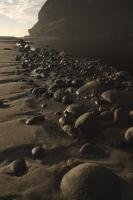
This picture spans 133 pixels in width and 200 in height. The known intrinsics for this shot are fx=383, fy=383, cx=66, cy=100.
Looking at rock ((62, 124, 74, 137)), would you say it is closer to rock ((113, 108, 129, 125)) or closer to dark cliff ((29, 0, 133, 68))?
rock ((113, 108, 129, 125))

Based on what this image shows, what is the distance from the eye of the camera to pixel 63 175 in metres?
5.71

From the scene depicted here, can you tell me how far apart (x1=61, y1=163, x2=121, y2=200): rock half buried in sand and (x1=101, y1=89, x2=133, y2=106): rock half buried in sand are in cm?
489

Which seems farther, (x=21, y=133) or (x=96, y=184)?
(x=21, y=133)

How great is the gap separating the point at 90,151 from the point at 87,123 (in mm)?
922

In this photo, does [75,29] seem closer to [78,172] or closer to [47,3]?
[47,3]

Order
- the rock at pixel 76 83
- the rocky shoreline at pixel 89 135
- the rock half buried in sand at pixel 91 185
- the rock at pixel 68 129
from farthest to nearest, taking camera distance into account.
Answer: the rock at pixel 76 83
the rock at pixel 68 129
the rocky shoreline at pixel 89 135
the rock half buried in sand at pixel 91 185

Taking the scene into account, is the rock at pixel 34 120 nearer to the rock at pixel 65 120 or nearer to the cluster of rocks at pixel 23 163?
the rock at pixel 65 120

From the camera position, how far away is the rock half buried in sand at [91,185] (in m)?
5.00

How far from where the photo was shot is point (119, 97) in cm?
1038

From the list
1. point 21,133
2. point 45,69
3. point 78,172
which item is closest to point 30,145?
point 21,133

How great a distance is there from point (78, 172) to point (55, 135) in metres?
2.22

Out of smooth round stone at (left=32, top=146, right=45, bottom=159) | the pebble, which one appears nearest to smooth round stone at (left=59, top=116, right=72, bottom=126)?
smooth round stone at (left=32, top=146, right=45, bottom=159)

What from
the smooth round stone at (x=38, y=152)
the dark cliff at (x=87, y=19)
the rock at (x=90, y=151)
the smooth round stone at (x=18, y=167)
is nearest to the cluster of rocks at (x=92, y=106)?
the rock at (x=90, y=151)

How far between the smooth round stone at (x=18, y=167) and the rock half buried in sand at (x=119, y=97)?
4.58 m
